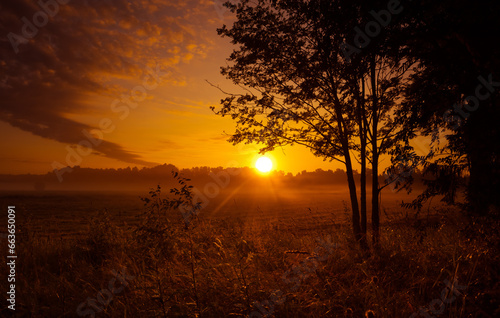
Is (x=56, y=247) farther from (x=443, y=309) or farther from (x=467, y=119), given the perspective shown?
(x=467, y=119)

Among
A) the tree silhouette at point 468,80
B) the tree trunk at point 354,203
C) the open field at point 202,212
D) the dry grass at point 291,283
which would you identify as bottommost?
the open field at point 202,212

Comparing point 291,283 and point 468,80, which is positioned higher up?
point 468,80

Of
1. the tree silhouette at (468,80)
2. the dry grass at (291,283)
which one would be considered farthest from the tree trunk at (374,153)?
the tree silhouette at (468,80)

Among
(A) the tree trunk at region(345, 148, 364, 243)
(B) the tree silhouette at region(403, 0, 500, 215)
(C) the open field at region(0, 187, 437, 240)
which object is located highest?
(B) the tree silhouette at region(403, 0, 500, 215)

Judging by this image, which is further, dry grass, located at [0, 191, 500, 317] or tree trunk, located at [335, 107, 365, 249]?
tree trunk, located at [335, 107, 365, 249]

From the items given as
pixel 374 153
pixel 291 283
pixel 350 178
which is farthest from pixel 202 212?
pixel 291 283

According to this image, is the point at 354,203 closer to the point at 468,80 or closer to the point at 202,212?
the point at 468,80

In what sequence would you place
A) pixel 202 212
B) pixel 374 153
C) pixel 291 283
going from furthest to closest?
pixel 202 212, pixel 374 153, pixel 291 283

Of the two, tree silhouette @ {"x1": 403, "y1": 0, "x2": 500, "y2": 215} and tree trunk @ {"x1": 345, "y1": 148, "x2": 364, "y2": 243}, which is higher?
tree silhouette @ {"x1": 403, "y1": 0, "x2": 500, "y2": 215}

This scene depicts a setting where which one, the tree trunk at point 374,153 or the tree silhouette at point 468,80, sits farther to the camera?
the tree trunk at point 374,153

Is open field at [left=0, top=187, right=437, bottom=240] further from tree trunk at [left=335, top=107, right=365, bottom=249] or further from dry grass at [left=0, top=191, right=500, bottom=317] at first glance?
dry grass at [left=0, top=191, right=500, bottom=317]

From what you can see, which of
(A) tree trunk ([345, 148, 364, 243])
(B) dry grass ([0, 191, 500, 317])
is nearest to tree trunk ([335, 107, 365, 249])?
(A) tree trunk ([345, 148, 364, 243])

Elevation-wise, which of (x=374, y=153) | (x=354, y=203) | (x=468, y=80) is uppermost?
(x=468, y=80)

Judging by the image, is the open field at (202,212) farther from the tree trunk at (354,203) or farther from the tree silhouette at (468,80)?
the tree silhouette at (468,80)
